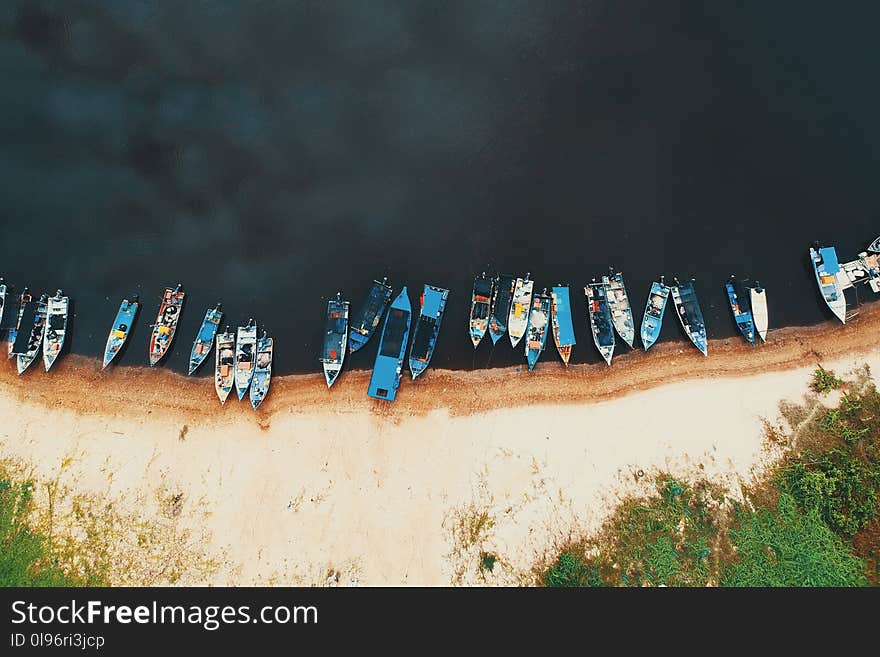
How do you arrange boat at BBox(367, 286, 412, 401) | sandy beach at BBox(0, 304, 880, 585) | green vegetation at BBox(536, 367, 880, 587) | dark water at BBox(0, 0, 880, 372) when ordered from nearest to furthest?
green vegetation at BBox(536, 367, 880, 587) → sandy beach at BBox(0, 304, 880, 585) → boat at BBox(367, 286, 412, 401) → dark water at BBox(0, 0, 880, 372)

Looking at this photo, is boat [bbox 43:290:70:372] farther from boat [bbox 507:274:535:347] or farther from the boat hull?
boat [bbox 507:274:535:347]

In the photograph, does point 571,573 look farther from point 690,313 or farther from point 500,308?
point 690,313

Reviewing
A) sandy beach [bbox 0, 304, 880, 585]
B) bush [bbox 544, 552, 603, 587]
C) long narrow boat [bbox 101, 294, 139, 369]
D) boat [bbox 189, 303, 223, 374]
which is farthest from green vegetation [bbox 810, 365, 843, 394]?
long narrow boat [bbox 101, 294, 139, 369]

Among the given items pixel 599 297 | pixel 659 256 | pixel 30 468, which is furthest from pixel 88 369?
pixel 659 256

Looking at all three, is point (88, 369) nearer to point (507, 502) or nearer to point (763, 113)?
point (507, 502)

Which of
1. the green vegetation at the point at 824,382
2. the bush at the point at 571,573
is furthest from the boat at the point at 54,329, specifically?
the green vegetation at the point at 824,382

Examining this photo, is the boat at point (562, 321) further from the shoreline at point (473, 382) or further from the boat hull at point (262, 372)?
the boat hull at point (262, 372)
